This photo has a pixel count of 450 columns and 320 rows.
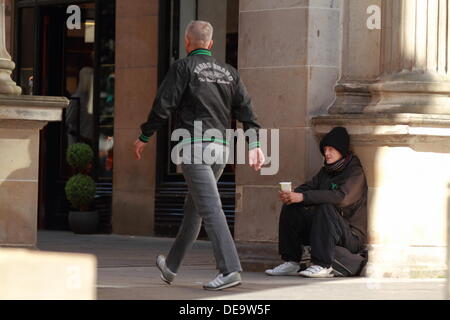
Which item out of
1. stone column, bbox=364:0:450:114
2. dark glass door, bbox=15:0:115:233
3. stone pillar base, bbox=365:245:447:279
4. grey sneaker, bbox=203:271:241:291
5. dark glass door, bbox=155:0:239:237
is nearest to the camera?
grey sneaker, bbox=203:271:241:291

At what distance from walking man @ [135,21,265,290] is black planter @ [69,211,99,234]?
7.77 meters

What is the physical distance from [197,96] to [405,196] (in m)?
2.79

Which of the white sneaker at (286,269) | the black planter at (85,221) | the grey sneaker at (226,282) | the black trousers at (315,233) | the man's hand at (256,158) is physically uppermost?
the man's hand at (256,158)

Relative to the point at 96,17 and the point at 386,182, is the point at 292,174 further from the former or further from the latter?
the point at 96,17

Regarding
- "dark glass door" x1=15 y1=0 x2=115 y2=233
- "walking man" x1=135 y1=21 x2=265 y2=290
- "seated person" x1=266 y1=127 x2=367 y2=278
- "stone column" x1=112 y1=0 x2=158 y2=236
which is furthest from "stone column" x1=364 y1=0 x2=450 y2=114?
"dark glass door" x1=15 y1=0 x2=115 y2=233

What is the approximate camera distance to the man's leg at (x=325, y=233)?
11750mm

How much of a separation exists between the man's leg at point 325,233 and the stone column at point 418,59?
1.18 meters

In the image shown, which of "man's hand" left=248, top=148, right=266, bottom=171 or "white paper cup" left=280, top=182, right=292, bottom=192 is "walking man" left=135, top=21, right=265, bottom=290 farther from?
"white paper cup" left=280, top=182, right=292, bottom=192

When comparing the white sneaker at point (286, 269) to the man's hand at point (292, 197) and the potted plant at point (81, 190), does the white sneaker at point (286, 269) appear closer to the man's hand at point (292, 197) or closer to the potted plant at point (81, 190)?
the man's hand at point (292, 197)

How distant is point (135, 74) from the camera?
17.9m

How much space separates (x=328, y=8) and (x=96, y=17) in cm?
656

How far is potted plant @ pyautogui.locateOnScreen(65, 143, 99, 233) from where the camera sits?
17.9 meters

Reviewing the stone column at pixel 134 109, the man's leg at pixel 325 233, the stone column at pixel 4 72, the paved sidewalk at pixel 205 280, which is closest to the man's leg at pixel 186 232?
the paved sidewalk at pixel 205 280
